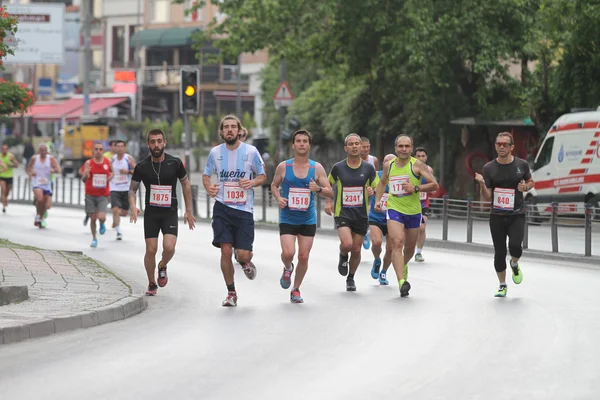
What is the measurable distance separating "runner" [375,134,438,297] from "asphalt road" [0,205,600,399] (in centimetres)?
66


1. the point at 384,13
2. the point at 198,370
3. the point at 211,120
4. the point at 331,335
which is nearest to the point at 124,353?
the point at 198,370

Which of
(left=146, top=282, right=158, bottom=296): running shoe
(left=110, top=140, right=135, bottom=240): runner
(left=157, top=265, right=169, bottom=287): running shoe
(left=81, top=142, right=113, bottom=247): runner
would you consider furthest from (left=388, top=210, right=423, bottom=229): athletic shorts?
(left=110, top=140, right=135, bottom=240): runner

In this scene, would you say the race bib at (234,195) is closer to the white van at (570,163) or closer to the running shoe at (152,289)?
the running shoe at (152,289)

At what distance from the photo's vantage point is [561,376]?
31.6ft

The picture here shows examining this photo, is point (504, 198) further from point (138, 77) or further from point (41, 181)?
point (138, 77)

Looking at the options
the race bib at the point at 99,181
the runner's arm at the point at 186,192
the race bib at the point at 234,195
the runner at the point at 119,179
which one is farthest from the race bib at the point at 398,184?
the runner at the point at 119,179

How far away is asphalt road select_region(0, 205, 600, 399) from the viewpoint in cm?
912

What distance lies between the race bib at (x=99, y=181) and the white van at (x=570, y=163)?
10313 millimetres

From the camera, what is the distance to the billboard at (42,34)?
49.3 meters

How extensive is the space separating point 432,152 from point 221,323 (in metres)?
28.2

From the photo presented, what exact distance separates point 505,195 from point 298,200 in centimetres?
228

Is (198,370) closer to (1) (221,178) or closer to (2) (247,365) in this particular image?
(2) (247,365)

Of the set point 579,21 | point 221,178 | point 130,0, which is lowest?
point 221,178

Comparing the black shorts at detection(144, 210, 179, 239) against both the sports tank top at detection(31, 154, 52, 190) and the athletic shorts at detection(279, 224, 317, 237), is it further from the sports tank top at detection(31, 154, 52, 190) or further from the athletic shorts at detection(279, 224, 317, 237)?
the sports tank top at detection(31, 154, 52, 190)
